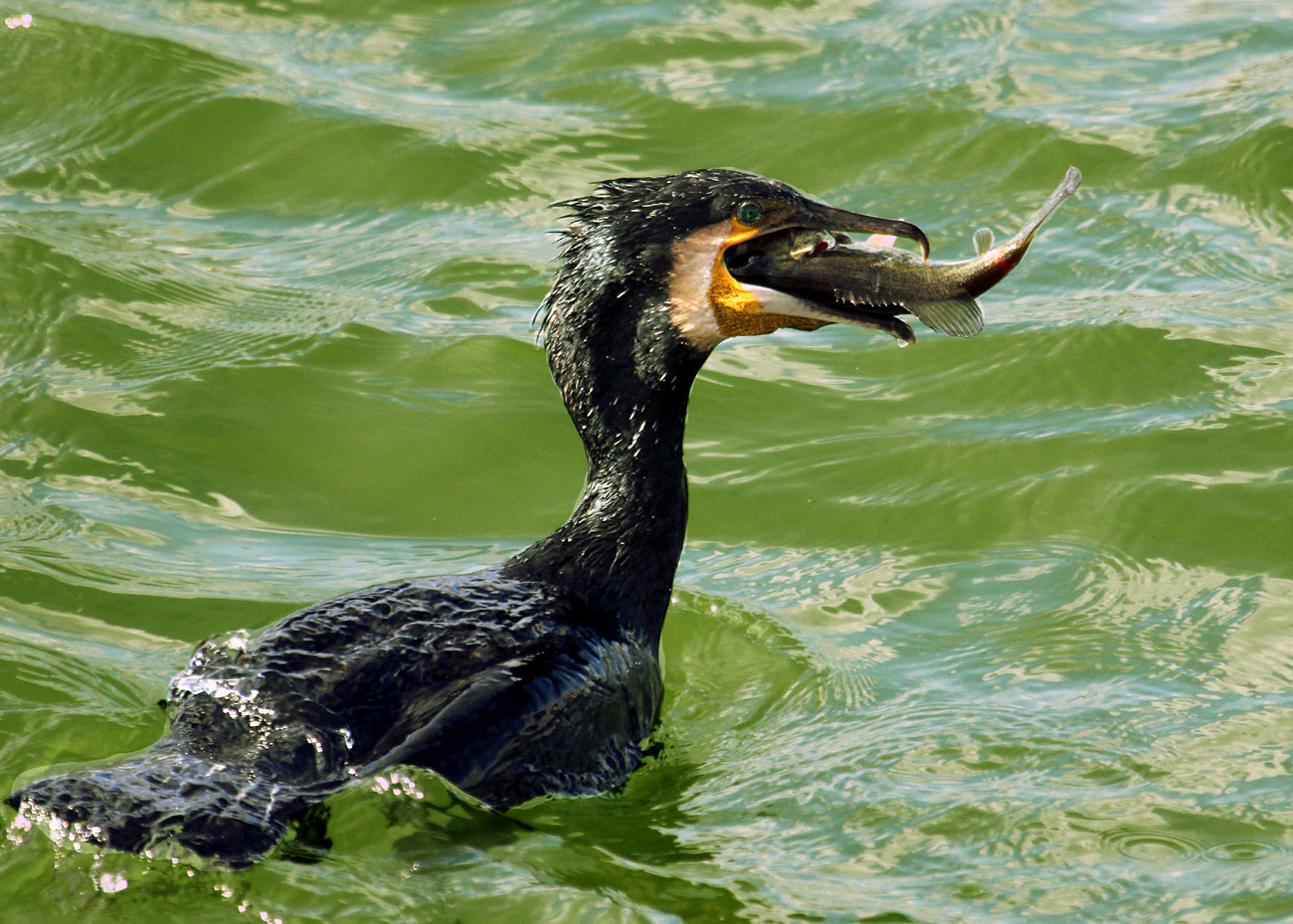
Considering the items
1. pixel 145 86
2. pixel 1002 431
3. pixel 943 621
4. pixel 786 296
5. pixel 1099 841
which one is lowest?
pixel 1099 841

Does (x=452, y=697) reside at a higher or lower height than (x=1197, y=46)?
lower

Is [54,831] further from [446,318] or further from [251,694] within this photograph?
[446,318]

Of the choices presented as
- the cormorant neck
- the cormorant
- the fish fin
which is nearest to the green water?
the cormorant

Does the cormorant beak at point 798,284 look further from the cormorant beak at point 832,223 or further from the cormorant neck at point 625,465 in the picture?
the cormorant neck at point 625,465

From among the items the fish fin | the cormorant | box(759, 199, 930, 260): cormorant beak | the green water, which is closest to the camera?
the cormorant

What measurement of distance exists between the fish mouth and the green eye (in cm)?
7

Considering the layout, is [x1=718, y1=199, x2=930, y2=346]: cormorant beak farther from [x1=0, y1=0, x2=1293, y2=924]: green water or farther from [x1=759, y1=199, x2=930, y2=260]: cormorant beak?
[x1=0, y1=0, x2=1293, y2=924]: green water

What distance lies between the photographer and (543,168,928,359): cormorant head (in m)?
4.95

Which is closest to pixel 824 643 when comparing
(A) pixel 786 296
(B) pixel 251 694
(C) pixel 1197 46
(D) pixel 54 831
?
(A) pixel 786 296

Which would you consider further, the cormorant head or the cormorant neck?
the cormorant neck

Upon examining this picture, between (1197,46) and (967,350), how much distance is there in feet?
10.7

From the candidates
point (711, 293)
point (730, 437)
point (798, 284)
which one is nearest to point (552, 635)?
point (711, 293)

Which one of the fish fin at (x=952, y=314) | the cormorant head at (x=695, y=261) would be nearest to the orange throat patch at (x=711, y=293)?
the cormorant head at (x=695, y=261)

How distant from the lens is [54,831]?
3768 mm
